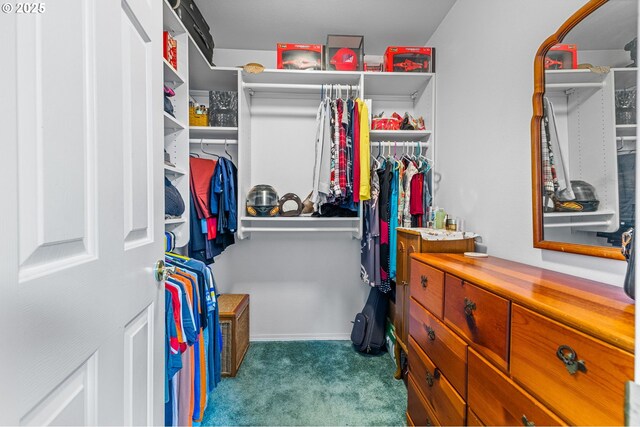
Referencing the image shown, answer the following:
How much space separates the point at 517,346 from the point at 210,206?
1.84 meters

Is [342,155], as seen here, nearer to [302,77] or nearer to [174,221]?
[302,77]

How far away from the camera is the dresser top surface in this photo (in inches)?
22.5

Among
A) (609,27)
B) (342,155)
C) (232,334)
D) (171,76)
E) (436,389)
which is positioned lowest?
(232,334)

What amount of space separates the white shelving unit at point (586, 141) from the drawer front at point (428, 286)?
0.49 meters

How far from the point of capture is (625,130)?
82 centimetres

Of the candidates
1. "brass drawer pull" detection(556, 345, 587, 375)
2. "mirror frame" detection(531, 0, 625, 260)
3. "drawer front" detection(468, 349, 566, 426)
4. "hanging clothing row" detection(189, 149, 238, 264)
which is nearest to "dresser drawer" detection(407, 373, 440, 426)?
"drawer front" detection(468, 349, 566, 426)

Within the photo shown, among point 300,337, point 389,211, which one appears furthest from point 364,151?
point 300,337

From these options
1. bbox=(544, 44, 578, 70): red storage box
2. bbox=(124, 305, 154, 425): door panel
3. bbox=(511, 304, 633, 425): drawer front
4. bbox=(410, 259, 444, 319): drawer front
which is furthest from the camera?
bbox=(410, 259, 444, 319): drawer front

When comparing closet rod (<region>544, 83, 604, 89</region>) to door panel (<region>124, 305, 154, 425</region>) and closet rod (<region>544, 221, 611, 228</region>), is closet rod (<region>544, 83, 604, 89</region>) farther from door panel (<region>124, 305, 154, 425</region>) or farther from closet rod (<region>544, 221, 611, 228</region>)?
door panel (<region>124, 305, 154, 425</region>)

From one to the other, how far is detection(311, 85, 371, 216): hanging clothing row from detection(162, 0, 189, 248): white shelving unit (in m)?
0.87

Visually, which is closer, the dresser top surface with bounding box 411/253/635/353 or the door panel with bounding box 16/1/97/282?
the door panel with bounding box 16/1/97/282

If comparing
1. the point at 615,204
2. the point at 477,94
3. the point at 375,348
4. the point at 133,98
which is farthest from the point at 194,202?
the point at 615,204

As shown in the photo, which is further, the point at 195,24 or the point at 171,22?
the point at 195,24

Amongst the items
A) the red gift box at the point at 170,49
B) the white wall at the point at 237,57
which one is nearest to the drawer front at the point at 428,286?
the red gift box at the point at 170,49
